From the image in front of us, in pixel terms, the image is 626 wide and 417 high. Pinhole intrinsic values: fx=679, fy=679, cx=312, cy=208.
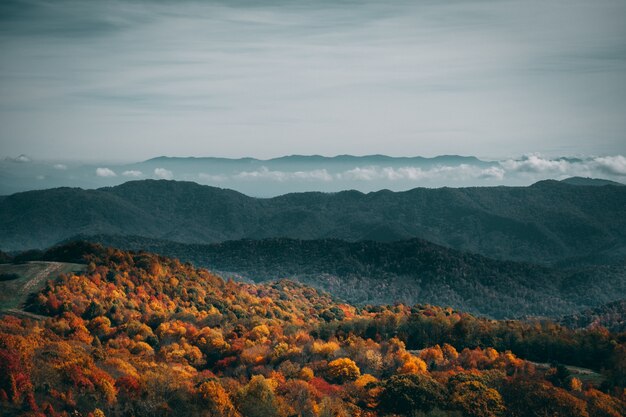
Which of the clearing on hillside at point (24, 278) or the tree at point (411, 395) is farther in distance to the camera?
the clearing on hillside at point (24, 278)

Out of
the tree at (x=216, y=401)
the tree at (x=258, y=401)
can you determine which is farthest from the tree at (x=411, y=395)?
the tree at (x=216, y=401)

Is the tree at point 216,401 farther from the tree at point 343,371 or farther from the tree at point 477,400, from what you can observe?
the tree at point 477,400

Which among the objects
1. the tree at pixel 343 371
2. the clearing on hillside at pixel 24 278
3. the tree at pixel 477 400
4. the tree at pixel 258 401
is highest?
the clearing on hillside at pixel 24 278

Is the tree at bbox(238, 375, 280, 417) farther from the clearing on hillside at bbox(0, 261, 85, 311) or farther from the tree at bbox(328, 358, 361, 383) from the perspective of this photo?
the clearing on hillside at bbox(0, 261, 85, 311)

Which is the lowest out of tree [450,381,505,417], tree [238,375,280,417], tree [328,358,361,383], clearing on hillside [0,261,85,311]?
tree [328,358,361,383]

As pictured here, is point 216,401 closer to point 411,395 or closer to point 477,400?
point 411,395

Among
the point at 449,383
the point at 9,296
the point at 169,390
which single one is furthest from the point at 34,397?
the point at 9,296

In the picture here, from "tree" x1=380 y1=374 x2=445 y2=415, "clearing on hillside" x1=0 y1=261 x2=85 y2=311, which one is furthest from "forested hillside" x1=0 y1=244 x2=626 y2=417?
"clearing on hillside" x1=0 y1=261 x2=85 y2=311

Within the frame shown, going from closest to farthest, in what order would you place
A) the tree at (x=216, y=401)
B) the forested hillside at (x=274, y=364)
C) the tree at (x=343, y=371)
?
the tree at (x=216, y=401) < the forested hillside at (x=274, y=364) < the tree at (x=343, y=371)

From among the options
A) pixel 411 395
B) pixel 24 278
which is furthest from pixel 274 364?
pixel 24 278
